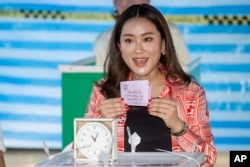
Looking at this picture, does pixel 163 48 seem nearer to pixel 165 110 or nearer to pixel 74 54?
pixel 165 110

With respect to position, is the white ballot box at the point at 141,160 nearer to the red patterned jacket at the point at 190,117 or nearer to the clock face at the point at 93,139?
the clock face at the point at 93,139

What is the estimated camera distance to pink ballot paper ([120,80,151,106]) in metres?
4.55

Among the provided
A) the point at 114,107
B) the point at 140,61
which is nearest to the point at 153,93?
the point at 140,61

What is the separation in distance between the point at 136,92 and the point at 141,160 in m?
0.54

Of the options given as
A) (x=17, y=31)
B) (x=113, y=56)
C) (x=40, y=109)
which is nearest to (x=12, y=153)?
(x=40, y=109)

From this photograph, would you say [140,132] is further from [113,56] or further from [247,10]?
[247,10]

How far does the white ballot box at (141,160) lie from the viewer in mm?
3969

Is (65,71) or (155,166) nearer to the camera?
(155,166)

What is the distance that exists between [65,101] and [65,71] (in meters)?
0.25

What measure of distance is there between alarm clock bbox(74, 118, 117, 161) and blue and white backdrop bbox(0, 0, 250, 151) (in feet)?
19.4

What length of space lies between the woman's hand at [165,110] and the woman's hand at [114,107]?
14 centimetres

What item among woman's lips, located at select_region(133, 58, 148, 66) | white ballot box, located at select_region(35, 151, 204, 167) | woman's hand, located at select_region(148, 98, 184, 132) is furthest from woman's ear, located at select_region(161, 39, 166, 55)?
white ballot box, located at select_region(35, 151, 204, 167)

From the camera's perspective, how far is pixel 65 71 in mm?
7895

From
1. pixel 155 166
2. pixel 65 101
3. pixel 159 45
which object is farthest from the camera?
pixel 65 101
